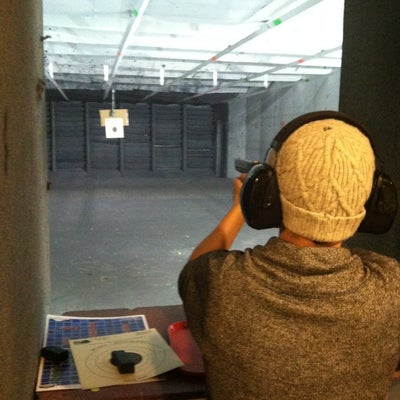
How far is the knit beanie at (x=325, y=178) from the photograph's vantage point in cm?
64

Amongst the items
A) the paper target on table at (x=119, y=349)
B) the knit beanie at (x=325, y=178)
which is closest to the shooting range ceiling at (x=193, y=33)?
the paper target on table at (x=119, y=349)

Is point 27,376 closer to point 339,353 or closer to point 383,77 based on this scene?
point 339,353

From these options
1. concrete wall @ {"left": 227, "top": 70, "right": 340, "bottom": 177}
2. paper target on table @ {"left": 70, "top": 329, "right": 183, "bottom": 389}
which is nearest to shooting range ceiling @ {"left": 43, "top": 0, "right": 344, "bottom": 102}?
concrete wall @ {"left": 227, "top": 70, "right": 340, "bottom": 177}

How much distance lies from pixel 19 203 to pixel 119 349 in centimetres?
47

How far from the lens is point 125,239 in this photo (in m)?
4.49

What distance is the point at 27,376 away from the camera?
861 mm

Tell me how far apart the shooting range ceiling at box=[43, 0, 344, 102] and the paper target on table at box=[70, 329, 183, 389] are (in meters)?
1.31

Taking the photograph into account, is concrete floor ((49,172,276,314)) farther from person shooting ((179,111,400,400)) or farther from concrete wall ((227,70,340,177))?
person shooting ((179,111,400,400))

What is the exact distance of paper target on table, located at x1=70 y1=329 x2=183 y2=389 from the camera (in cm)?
98

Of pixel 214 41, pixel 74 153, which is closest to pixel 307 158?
pixel 214 41

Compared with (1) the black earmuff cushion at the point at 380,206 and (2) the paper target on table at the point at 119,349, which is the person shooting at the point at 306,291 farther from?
(2) the paper target on table at the point at 119,349

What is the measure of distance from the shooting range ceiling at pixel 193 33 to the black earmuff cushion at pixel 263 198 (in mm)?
1519

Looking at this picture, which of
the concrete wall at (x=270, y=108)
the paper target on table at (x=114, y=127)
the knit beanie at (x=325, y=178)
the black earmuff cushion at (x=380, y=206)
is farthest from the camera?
the concrete wall at (x=270, y=108)

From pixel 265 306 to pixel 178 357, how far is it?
49 cm
